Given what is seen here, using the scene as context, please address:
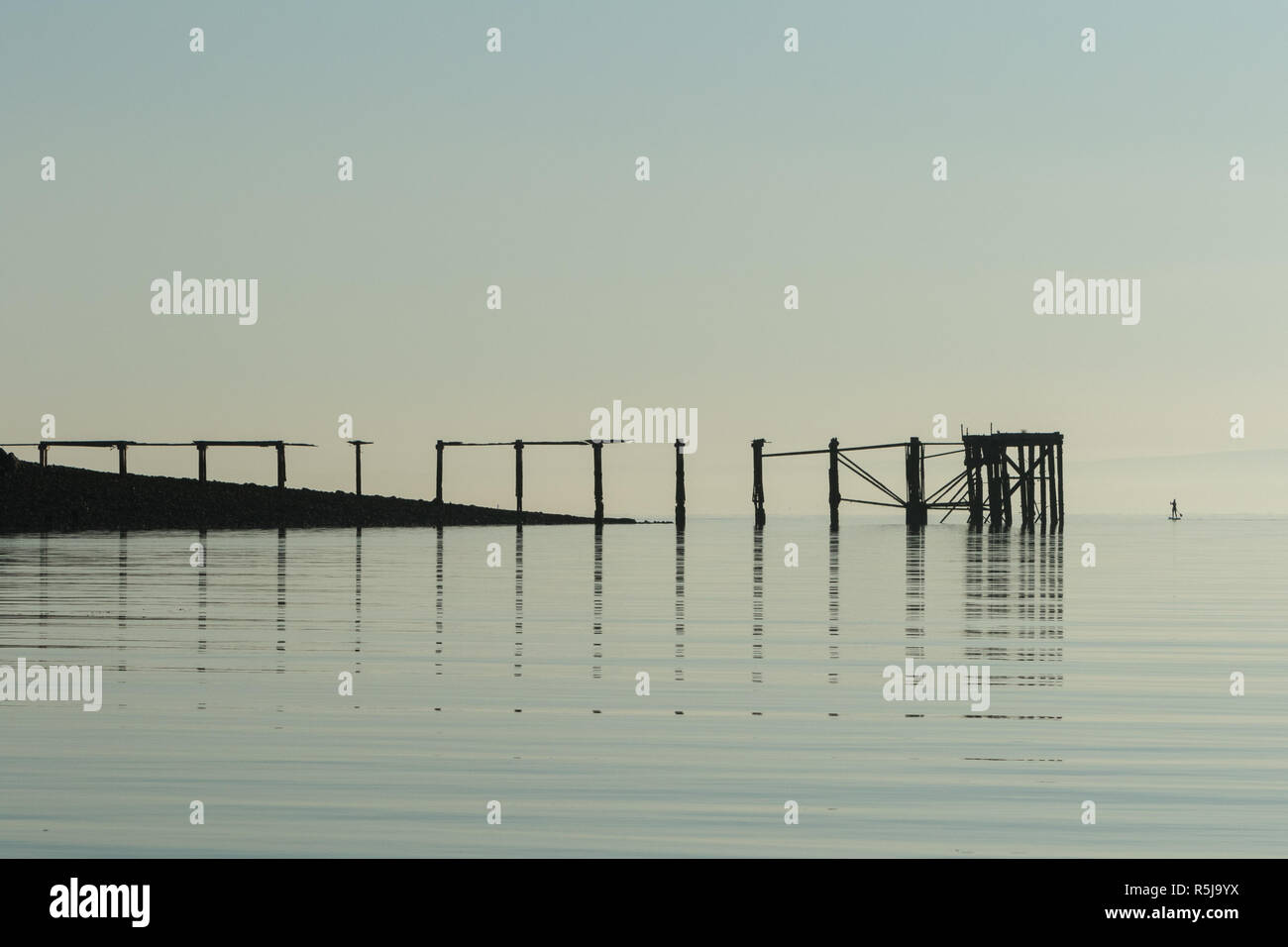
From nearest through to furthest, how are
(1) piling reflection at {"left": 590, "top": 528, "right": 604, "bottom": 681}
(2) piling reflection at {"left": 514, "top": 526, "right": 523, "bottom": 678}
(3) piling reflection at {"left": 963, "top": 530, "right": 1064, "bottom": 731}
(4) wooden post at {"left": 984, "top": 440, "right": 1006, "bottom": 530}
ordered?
(3) piling reflection at {"left": 963, "top": 530, "right": 1064, "bottom": 731}, (1) piling reflection at {"left": 590, "top": 528, "right": 604, "bottom": 681}, (2) piling reflection at {"left": 514, "top": 526, "right": 523, "bottom": 678}, (4) wooden post at {"left": 984, "top": 440, "right": 1006, "bottom": 530}

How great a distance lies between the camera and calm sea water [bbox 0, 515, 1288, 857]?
321 inches

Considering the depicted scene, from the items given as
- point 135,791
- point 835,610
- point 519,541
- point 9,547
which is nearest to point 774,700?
point 135,791

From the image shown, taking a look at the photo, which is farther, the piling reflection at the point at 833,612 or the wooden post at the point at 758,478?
the wooden post at the point at 758,478

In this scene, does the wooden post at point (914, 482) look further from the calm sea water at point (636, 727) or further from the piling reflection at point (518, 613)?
the calm sea water at point (636, 727)

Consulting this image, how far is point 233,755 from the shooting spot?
10.2 meters

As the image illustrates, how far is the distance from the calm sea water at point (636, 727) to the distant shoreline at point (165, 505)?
A: 38572 millimetres

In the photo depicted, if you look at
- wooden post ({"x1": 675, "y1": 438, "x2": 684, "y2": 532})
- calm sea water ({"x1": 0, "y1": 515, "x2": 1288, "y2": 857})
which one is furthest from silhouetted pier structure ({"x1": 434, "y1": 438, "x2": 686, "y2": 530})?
calm sea water ({"x1": 0, "y1": 515, "x2": 1288, "y2": 857})

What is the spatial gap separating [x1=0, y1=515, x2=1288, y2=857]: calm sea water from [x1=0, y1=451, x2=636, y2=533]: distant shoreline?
38572 mm

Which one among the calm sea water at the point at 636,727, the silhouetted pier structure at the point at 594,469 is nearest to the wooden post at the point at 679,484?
the silhouetted pier structure at the point at 594,469

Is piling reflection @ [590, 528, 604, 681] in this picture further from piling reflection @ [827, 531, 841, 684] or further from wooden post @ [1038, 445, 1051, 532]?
wooden post @ [1038, 445, 1051, 532]

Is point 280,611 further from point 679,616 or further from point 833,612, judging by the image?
point 833,612

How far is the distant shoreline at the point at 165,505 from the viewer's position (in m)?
61.7
